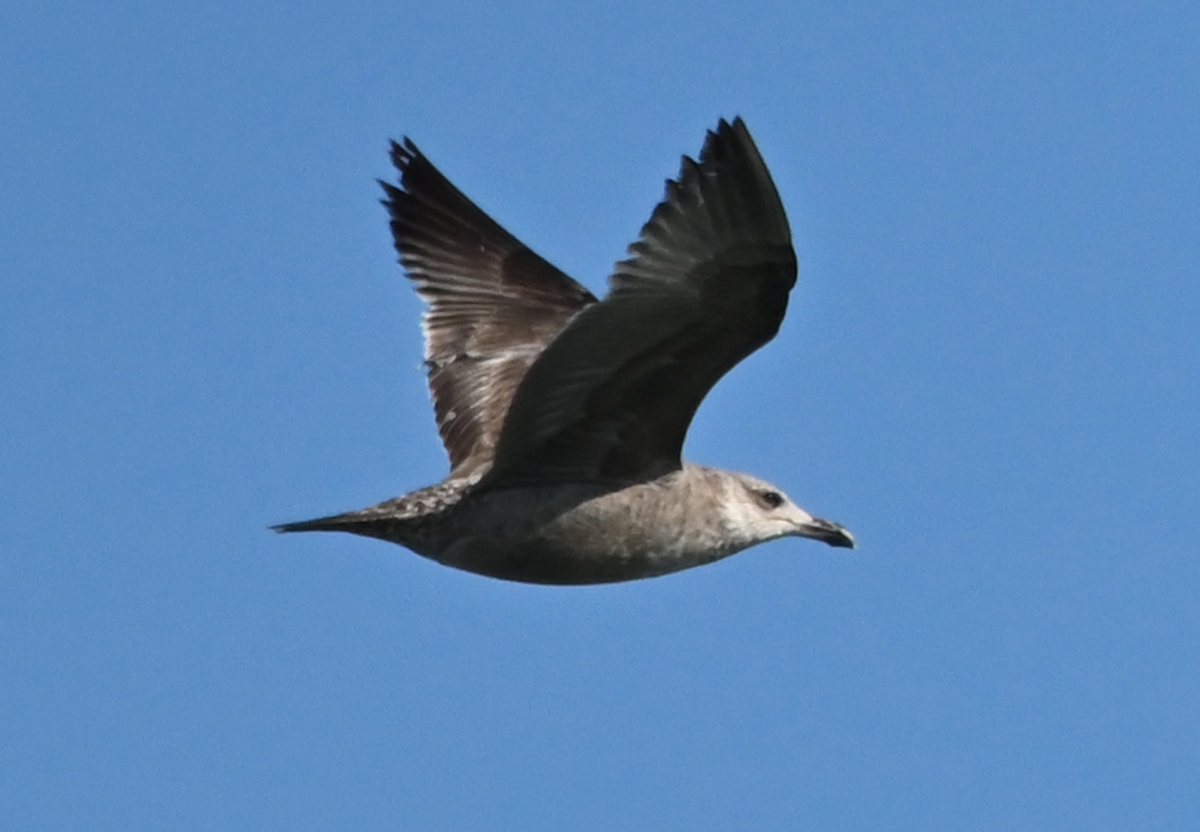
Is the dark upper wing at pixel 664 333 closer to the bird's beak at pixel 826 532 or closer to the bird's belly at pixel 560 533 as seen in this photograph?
the bird's belly at pixel 560 533

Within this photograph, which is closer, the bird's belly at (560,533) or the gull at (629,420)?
the gull at (629,420)

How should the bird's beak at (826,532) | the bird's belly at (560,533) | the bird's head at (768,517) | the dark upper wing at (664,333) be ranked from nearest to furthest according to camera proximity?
the dark upper wing at (664,333)
the bird's belly at (560,533)
the bird's head at (768,517)
the bird's beak at (826,532)

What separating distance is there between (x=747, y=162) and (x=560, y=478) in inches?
86.9

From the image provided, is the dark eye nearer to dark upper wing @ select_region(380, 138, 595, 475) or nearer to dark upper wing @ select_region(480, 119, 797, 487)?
dark upper wing @ select_region(480, 119, 797, 487)

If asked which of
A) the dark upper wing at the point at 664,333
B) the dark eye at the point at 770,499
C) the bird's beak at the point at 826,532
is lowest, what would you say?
the bird's beak at the point at 826,532

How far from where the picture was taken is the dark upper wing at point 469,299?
13.1m

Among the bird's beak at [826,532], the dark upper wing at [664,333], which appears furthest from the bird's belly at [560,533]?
the bird's beak at [826,532]

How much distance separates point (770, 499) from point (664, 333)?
179cm

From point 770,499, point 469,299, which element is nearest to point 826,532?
point 770,499

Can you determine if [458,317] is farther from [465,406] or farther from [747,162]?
[747,162]

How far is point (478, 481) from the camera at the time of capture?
11.8m

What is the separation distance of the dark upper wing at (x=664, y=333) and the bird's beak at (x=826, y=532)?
43.5 inches

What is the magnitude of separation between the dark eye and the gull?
1 centimetres

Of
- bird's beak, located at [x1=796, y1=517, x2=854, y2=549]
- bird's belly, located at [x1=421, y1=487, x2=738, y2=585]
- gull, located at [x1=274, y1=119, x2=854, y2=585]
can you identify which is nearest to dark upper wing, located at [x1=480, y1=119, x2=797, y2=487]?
gull, located at [x1=274, y1=119, x2=854, y2=585]
